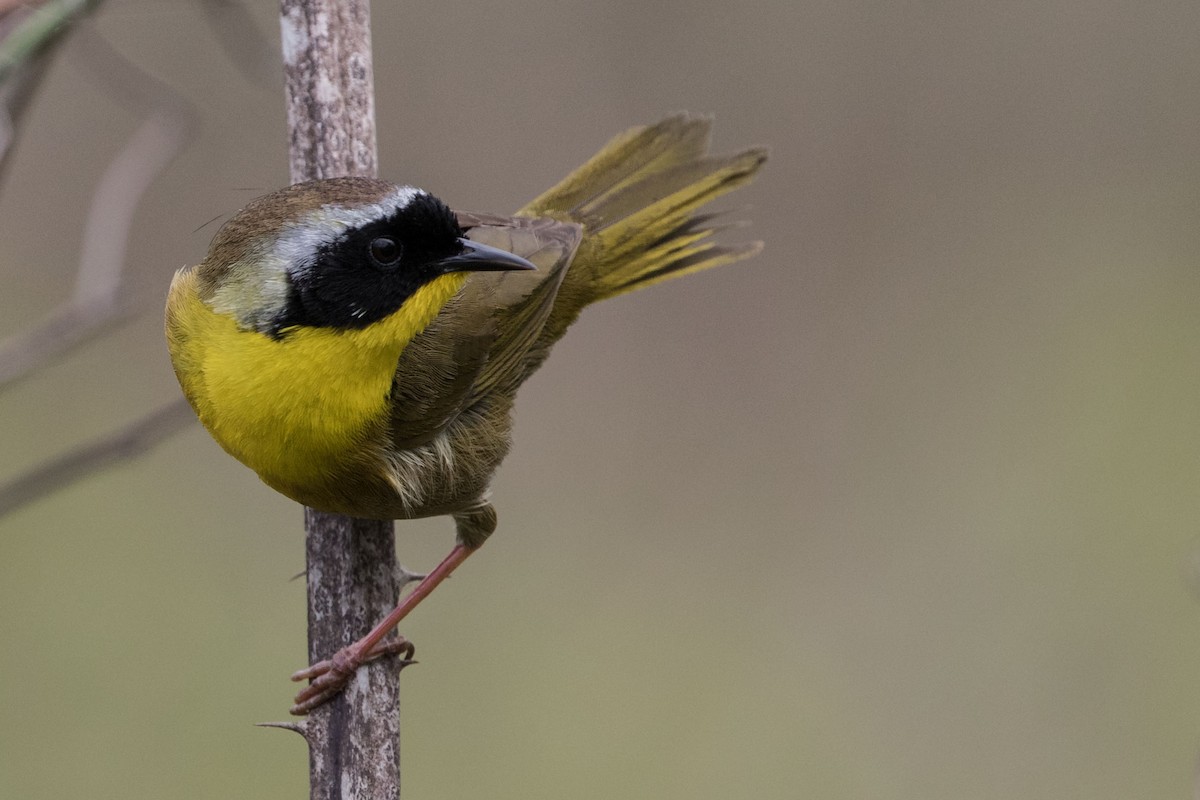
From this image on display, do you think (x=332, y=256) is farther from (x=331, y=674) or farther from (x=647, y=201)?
(x=647, y=201)

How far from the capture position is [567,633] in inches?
266

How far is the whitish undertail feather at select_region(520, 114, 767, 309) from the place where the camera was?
429 centimetres

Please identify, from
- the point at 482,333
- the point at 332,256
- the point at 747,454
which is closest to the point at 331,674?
the point at 482,333

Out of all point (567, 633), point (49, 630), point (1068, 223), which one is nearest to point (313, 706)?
point (49, 630)

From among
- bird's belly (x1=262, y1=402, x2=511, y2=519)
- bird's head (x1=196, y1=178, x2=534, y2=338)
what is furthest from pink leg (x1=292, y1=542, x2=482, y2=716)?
bird's head (x1=196, y1=178, x2=534, y2=338)

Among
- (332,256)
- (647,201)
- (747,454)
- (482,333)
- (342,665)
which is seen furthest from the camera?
(747,454)

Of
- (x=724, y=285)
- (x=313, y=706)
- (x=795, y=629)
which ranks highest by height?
(x=724, y=285)

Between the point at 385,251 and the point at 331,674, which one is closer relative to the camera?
the point at 385,251

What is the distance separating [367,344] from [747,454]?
15.9ft

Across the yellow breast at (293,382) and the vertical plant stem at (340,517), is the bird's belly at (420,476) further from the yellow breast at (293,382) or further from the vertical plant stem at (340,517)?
the vertical plant stem at (340,517)

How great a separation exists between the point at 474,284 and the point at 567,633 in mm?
3388

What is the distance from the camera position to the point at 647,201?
4.32 meters

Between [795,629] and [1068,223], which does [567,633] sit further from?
[1068,223]

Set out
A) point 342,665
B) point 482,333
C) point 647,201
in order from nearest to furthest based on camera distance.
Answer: point 342,665
point 482,333
point 647,201
